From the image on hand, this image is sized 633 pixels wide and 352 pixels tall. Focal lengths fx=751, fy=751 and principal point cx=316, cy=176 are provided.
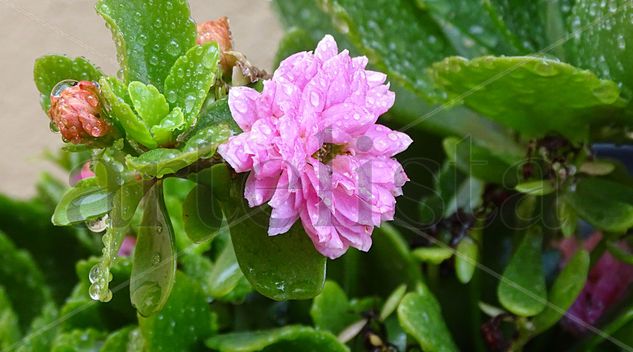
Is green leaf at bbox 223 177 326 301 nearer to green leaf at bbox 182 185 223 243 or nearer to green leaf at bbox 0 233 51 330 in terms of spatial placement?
green leaf at bbox 182 185 223 243

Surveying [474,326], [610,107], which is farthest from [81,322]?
[610,107]

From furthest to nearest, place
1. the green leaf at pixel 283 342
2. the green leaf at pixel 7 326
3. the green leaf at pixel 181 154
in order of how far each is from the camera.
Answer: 1. the green leaf at pixel 7 326
2. the green leaf at pixel 283 342
3. the green leaf at pixel 181 154

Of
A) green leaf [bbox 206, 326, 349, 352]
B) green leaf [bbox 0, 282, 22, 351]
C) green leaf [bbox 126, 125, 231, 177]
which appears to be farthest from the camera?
green leaf [bbox 0, 282, 22, 351]

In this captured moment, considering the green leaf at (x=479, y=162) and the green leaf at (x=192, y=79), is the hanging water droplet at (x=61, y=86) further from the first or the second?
the green leaf at (x=479, y=162)

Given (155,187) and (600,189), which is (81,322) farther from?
(600,189)

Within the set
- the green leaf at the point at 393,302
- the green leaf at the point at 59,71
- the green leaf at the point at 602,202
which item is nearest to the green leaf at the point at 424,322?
the green leaf at the point at 393,302

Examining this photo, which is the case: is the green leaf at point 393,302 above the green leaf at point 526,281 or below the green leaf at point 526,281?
above

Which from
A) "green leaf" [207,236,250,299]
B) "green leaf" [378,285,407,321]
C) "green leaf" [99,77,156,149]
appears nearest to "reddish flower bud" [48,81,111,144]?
"green leaf" [99,77,156,149]
